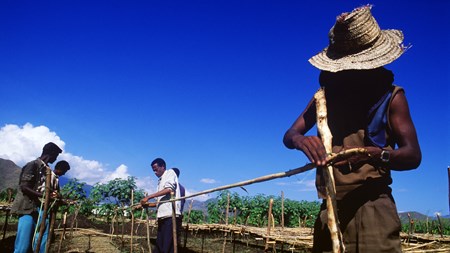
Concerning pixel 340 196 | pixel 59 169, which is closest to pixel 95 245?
pixel 59 169

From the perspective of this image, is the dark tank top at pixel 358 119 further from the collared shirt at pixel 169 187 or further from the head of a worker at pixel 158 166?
the head of a worker at pixel 158 166

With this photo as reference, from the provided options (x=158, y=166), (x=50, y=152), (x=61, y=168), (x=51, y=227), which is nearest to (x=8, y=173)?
(x=61, y=168)

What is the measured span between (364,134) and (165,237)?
16.2ft

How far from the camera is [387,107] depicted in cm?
147

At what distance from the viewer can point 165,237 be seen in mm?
5750

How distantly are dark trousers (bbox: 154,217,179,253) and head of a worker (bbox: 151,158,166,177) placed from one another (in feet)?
3.42

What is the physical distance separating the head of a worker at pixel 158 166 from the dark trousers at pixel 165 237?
3.42 feet

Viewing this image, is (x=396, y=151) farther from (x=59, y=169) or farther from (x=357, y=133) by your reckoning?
(x=59, y=169)

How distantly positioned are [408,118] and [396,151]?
0.18m

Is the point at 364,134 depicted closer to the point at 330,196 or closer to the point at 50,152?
the point at 330,196

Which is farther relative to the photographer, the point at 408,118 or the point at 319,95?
the point at 319,95

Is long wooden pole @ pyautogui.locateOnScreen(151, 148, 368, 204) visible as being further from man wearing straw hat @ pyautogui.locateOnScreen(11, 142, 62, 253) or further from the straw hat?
man wearing straw hat @ pyautogui.locateOnScreen(11, 142, 62, 253)

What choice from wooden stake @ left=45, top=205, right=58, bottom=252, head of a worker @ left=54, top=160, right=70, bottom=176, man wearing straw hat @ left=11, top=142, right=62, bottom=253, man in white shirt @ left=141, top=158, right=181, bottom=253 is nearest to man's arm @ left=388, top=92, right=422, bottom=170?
wooden stake @ left=45, top=205, right=58, bottom=252

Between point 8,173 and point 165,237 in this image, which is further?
point 8,173
